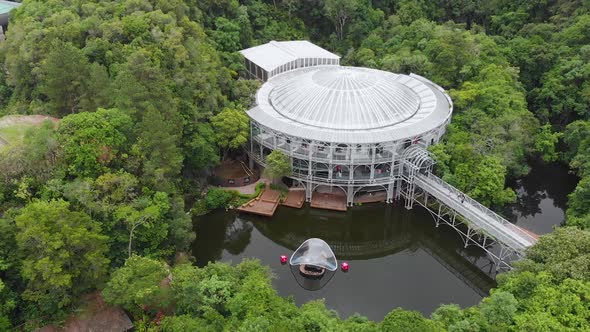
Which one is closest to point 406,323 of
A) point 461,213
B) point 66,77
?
point 461,213

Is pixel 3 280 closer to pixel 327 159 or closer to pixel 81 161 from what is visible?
pixel 81 161

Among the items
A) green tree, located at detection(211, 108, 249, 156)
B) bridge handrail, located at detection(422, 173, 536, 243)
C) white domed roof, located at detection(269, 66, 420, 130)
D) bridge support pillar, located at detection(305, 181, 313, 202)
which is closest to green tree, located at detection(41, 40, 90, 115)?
green tree, located at detection(211, 108, 249, 156)

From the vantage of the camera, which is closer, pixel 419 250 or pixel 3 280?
pixel 3 280

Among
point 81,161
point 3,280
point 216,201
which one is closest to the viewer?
point 3,280

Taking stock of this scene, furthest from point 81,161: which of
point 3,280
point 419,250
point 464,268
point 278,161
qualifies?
point 464,268

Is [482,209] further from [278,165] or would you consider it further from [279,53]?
[279,53]

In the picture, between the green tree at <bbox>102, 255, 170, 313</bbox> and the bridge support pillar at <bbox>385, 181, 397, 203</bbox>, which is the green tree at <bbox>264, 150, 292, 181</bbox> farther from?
the green tree at <bbox>102, 255, 170, 313</bbox>
